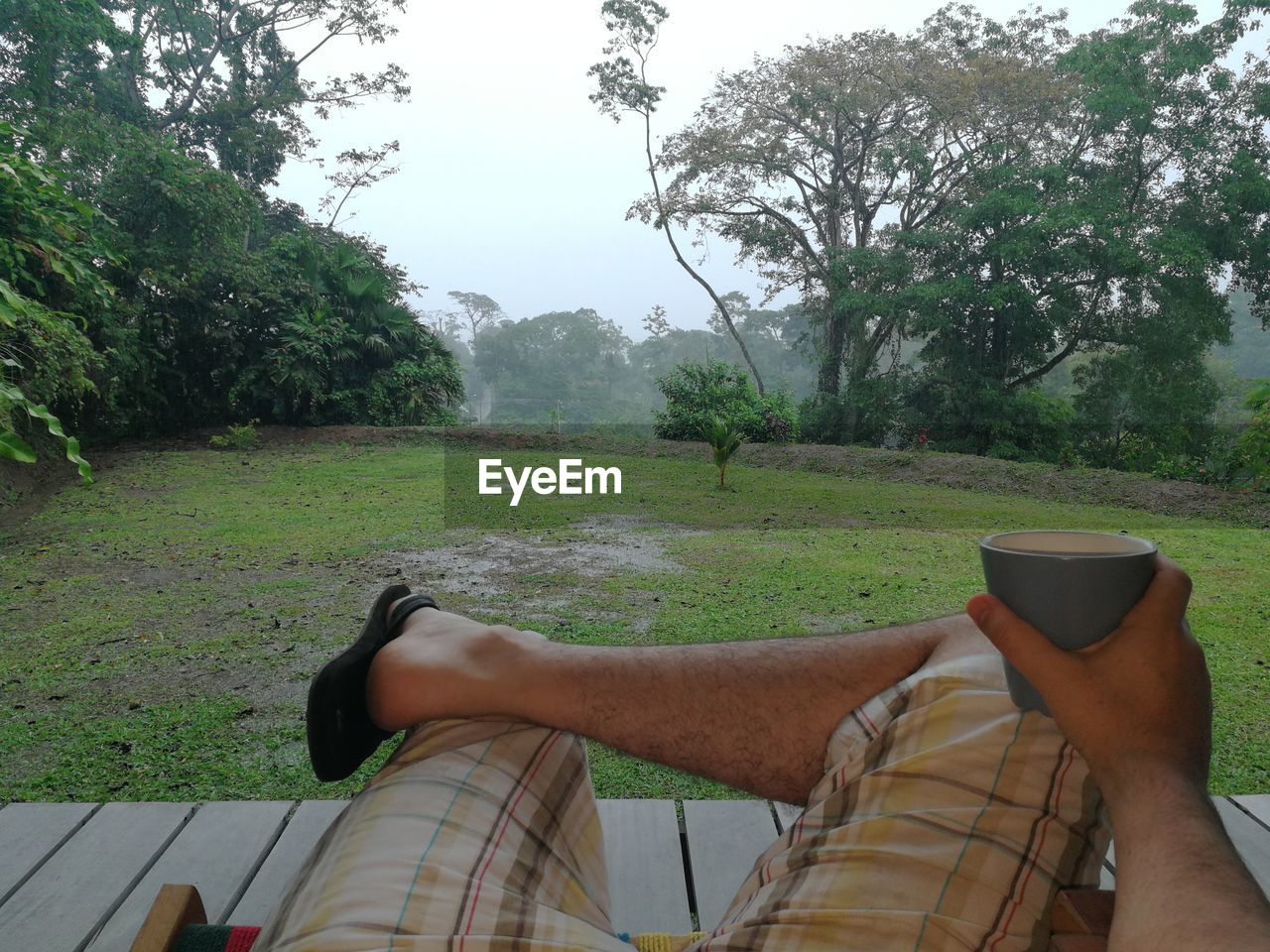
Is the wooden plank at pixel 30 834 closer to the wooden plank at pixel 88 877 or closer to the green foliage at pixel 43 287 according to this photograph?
the wooden plank at pixel 88 877

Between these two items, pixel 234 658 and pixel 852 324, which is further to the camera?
pixel 852 324

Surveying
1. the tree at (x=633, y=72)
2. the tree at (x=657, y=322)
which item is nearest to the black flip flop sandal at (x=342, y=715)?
the tree at (x=633, y=72)

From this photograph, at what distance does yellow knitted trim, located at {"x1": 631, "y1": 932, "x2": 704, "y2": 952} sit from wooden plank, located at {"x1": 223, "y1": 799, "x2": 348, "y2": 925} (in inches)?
11.7

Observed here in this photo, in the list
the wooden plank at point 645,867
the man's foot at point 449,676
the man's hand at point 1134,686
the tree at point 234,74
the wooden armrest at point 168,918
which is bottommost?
the wooden plank at point 645,867

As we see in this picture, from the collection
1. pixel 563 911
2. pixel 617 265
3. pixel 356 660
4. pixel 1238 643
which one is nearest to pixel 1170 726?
pixel 563 911

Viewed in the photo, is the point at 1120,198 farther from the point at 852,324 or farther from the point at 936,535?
the point at 936,535

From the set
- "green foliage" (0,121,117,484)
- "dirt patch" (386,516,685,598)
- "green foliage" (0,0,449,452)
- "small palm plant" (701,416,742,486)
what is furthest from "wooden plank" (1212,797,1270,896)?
"green foliage" (0,0,449,452)

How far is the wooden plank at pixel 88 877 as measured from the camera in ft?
2.62

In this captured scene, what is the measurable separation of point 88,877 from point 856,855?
2.68 feet

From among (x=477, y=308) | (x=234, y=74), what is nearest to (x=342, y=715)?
(x=234, y=74)

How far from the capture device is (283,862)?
92cm

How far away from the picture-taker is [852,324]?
873 cm

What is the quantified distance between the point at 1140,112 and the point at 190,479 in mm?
8606

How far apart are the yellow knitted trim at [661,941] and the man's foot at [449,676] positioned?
0.82 ft
